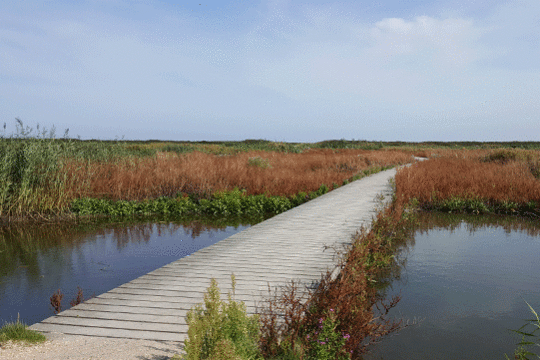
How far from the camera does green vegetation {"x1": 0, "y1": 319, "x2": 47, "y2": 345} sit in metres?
3.19

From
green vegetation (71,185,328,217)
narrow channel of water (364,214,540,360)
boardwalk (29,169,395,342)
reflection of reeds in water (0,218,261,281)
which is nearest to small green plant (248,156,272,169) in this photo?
green vegetation (71,185,328,217)

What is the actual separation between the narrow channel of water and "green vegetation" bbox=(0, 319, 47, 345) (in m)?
3.05

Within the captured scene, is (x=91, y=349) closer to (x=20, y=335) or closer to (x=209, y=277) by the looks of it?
(x=20, y=335)

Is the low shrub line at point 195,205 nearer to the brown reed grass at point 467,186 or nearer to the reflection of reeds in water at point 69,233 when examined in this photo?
the reflection of reeds in water at point 69,233

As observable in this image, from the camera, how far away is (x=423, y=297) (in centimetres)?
539

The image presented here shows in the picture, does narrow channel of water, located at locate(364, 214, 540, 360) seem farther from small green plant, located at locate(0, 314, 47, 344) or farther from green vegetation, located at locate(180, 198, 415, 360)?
small green plant, located at locate(0, 314, 47, 344)

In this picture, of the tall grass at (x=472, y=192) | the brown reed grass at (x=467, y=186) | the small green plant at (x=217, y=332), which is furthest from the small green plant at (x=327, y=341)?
the brown reed grass at (x=467, y=186)

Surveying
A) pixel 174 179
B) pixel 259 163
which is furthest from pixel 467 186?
pixel 174 179

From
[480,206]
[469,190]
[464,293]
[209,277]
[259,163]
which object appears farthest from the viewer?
[259,163]

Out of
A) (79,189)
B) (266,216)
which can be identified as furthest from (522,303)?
(79,189)

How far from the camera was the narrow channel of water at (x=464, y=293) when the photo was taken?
4121 millimetres

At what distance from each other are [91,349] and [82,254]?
5.00 metres

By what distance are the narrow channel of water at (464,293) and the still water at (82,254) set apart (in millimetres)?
4098

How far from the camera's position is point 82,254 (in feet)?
24.7
